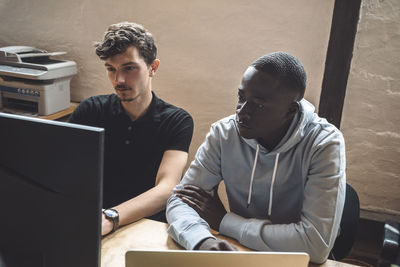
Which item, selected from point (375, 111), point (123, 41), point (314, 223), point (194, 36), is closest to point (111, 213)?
point (314, 223)

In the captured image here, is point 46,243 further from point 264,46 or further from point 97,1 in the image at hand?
point 97,1

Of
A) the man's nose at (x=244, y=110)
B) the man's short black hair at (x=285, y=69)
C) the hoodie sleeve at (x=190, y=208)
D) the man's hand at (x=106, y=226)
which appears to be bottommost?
the man's hand at (x=106, y=226)

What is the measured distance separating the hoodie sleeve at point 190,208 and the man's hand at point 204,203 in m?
0.02

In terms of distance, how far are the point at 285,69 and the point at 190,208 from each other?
590mm

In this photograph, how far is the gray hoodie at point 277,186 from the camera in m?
1.20

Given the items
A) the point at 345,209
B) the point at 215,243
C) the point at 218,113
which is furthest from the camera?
the point at 218,113

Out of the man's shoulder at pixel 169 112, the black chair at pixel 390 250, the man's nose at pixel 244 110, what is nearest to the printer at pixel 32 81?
the man's shoulder at pixel 169 112

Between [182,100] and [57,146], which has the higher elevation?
[57,146]

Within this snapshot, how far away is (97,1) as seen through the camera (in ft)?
9.09

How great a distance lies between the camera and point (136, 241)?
1.21m

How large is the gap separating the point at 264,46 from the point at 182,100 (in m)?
0.70

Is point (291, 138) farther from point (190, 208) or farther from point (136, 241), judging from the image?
point (136, 241)

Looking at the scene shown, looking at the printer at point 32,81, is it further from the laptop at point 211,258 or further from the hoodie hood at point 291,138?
the laptop at point 211,258

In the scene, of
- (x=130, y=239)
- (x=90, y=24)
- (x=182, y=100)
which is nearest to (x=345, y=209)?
(x=130, y=239)
